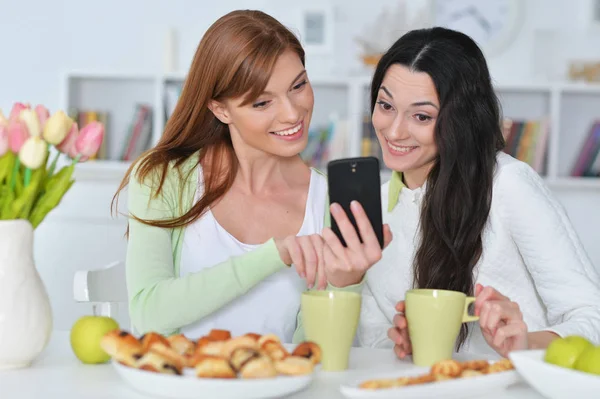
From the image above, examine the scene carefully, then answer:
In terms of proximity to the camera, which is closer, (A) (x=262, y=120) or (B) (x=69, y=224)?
(A) (x=262, y=120)

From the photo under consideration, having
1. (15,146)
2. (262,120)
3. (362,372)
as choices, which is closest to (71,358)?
(15,146)

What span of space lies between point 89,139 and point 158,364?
37 centimetres

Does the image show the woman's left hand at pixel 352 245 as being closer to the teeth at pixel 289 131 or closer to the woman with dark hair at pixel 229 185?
the woman with dark hair at pixel 229 185

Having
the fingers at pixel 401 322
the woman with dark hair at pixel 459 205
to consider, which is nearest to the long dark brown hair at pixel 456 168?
the woman with dark hair at pixel 459 205

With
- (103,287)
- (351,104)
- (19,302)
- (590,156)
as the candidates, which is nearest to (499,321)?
(19,302)

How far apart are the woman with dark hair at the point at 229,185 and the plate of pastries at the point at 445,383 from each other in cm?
40

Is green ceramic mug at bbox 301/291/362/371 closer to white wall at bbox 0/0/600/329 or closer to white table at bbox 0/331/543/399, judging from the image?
white table at bbox 0/331/543/399

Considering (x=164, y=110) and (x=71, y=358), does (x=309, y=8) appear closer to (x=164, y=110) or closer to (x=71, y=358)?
(x=164, y=110)

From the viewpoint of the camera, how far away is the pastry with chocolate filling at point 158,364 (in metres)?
1.01

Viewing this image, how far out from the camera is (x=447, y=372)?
3.42 feet

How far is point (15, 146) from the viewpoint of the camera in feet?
3.76

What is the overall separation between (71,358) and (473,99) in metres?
1.00

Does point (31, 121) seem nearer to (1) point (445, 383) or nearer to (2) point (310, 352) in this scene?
(2) point (310, 352)

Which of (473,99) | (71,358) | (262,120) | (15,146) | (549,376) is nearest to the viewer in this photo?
(549,376)
